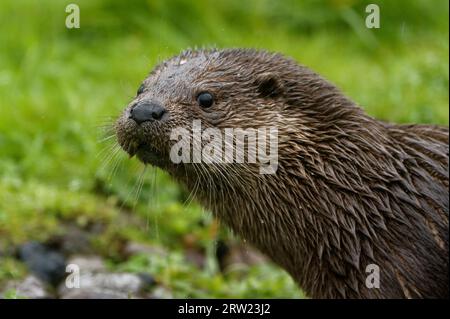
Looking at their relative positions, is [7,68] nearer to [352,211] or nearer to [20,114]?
[20,114]

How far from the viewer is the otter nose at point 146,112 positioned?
3875 mm

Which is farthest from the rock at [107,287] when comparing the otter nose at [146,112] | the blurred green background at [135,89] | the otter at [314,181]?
the otter nose at [146,112]

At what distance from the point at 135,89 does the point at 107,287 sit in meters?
2.37

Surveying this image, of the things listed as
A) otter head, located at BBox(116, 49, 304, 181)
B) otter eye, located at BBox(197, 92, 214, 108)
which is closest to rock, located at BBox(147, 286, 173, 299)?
otter head, located at BBox(116, 49, 304, 181)

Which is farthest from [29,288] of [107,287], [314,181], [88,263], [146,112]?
[314,181]

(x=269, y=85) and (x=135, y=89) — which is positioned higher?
(x=135, y=89)

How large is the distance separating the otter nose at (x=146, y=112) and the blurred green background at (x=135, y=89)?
39cm

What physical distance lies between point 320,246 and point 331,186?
26cm

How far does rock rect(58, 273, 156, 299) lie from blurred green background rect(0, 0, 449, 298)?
0.58 feet

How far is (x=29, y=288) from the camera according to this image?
15.0 ft

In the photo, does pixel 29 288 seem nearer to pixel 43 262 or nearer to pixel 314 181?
pixel 43 262

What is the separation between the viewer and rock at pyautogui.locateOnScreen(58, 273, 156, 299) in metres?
4.37

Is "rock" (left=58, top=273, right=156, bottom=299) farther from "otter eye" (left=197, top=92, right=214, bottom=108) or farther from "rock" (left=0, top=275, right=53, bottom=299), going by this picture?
"otter eye" (left=197, top=92, right=214, bottom=108)

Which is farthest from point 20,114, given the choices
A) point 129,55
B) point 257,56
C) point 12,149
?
point 257,56
